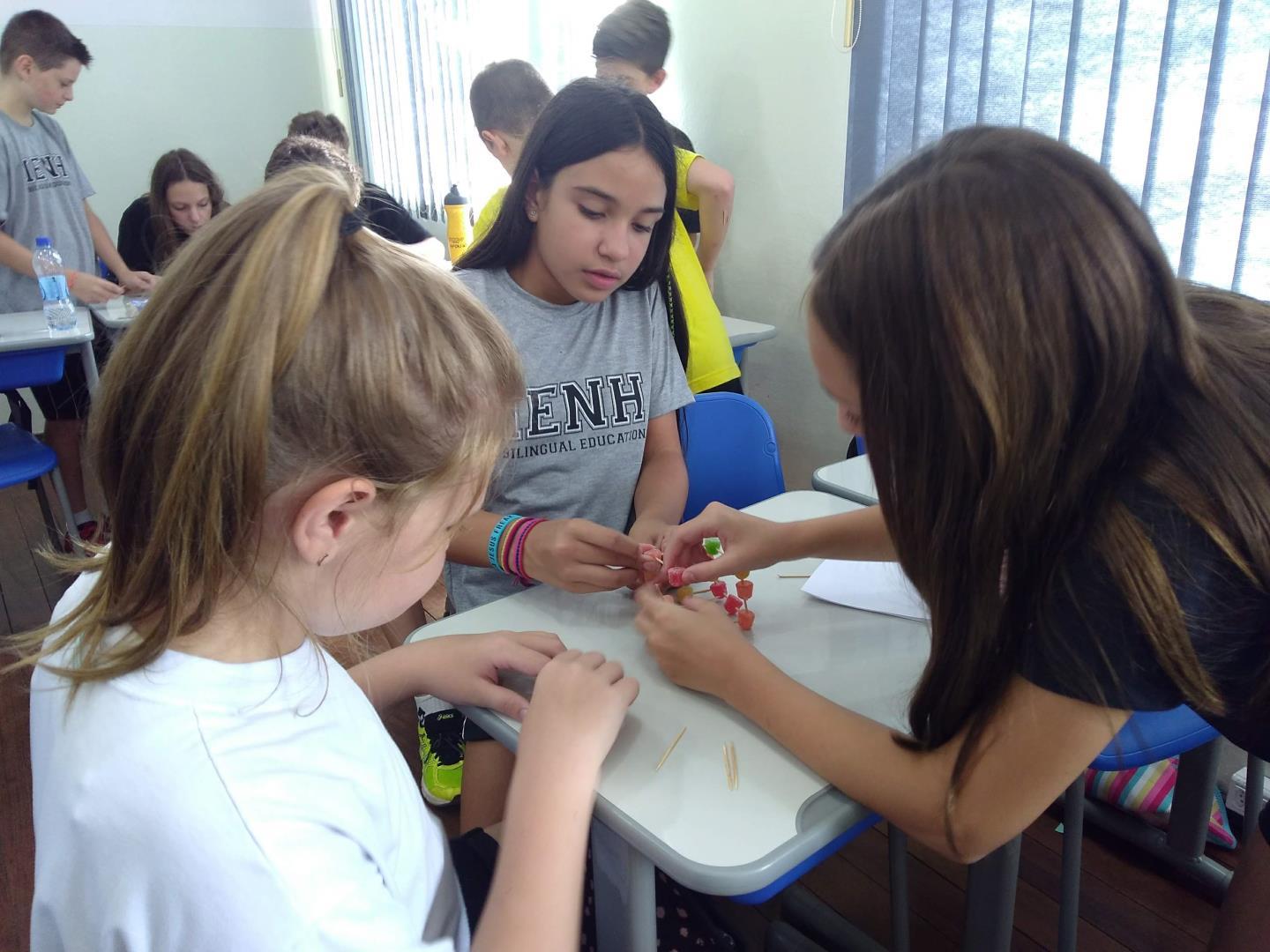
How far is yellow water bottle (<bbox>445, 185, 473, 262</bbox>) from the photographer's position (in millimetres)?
3754

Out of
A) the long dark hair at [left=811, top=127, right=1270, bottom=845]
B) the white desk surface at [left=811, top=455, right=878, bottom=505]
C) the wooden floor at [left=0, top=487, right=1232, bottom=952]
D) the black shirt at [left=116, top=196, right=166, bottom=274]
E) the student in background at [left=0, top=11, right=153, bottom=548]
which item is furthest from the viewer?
the black shirt at [left=116, top=196, right=166, bottom=274]

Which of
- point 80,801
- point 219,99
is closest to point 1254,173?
point 80,801

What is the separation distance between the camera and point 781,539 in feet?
3.69

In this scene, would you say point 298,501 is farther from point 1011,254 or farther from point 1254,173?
point 1254,173

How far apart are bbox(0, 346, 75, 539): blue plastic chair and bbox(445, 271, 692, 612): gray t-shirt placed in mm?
1658

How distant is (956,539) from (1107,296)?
0.21 metres

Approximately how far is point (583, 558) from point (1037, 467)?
1.80 feet

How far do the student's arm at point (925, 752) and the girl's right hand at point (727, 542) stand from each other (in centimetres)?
22

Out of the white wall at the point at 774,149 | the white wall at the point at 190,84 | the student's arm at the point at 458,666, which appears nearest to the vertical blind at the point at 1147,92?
the white wall at the point at 774,149

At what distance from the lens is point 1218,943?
3.59ft

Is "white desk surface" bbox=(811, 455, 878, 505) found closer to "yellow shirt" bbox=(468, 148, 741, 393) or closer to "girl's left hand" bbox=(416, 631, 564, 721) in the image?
"yellow shirt" bbox=(468, 148, 741, 393)

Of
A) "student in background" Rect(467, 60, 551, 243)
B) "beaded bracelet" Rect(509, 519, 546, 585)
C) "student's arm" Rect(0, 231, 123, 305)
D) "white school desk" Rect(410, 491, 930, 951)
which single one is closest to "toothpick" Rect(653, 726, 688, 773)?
"white school desk" Rect(410, 491, 930, 951)

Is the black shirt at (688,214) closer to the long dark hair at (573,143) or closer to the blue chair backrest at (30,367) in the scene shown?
the long dark hair at (573,143)

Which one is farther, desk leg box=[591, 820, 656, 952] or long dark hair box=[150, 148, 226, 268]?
long dark hair box=[150, 148, 226, 268]
